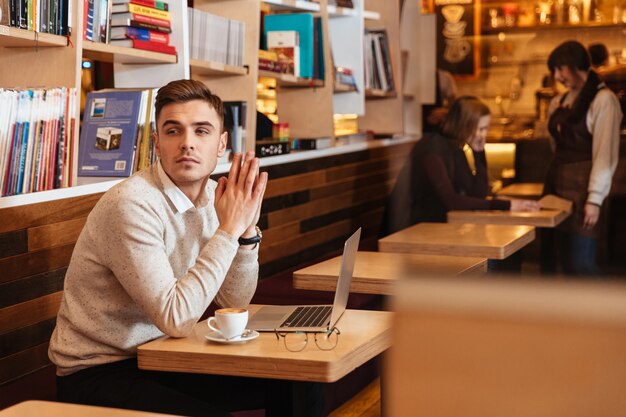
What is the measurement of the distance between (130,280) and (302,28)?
118 inches

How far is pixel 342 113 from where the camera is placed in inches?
209

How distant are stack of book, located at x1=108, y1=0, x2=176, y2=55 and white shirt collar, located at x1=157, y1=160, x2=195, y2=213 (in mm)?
1145

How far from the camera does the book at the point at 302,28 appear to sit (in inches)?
184

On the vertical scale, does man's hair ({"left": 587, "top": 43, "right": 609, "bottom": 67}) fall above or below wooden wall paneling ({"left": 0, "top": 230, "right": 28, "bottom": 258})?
above

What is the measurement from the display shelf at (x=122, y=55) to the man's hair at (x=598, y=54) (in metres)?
2.53

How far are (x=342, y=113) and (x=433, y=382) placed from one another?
16.5ft

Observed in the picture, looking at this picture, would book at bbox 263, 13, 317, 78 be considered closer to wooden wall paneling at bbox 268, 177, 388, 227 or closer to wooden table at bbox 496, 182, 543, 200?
wooden wall paneling at bbox 268, 177, 388, 227

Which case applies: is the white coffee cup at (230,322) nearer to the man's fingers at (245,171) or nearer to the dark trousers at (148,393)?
the dark trousers at (148,393)

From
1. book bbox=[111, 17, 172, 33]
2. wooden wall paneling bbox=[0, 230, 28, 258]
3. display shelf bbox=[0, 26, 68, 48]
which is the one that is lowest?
wooden wall paneling bbox=[0, 230, 28, 258]

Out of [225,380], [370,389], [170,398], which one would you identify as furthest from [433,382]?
[370,389]

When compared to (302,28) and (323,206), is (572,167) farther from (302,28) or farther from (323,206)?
(302,28)

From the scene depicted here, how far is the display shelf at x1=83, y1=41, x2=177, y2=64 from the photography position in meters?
2.94

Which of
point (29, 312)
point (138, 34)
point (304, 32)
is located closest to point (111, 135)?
point (138, 34)

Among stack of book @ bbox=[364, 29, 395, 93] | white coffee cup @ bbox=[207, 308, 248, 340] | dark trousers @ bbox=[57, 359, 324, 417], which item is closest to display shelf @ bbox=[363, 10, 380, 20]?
stack of book @ bbox=[364, 29, 395, 93]
